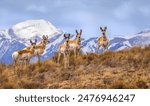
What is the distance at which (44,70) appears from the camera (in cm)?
2483

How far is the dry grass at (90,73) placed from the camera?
68.8 ft

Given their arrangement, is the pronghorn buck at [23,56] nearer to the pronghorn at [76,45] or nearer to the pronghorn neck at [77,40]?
the pronghorn at [76,45]

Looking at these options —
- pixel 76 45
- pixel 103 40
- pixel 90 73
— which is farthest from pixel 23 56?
pixel 90 73

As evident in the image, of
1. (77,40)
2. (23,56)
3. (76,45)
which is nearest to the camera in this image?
(76,45)

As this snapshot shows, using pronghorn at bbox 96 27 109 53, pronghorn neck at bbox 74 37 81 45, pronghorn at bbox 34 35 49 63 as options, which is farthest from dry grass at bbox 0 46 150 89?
pronghorn at bbox 96 27 109 53

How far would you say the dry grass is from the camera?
20984 mm

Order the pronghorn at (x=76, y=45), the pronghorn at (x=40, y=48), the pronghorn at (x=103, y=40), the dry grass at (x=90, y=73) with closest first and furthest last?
the dry grass at (x=90, y=73), the pronghorn at (x=76, y=45), the pronghorn at (x=40, y=48), the pronghorn at (x=103, y=40)

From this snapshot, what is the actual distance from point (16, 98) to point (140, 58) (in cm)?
942

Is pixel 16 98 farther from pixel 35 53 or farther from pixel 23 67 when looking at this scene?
pixel 35 53

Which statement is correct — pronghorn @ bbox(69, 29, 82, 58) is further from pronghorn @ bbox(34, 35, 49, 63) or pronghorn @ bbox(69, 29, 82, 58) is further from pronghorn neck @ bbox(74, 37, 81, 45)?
pronghorn @ bbox(34, 35, 49, 63)

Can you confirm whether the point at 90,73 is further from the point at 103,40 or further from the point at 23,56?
the point at 103,40

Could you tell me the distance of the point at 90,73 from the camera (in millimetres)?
23141

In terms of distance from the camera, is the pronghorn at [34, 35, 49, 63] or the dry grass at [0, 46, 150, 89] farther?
the pronghorn at [34, 35, 49, 63]

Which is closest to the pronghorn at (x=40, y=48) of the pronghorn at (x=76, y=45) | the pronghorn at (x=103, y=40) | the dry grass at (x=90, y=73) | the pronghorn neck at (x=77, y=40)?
the dry grass at (x=90, y=73)
